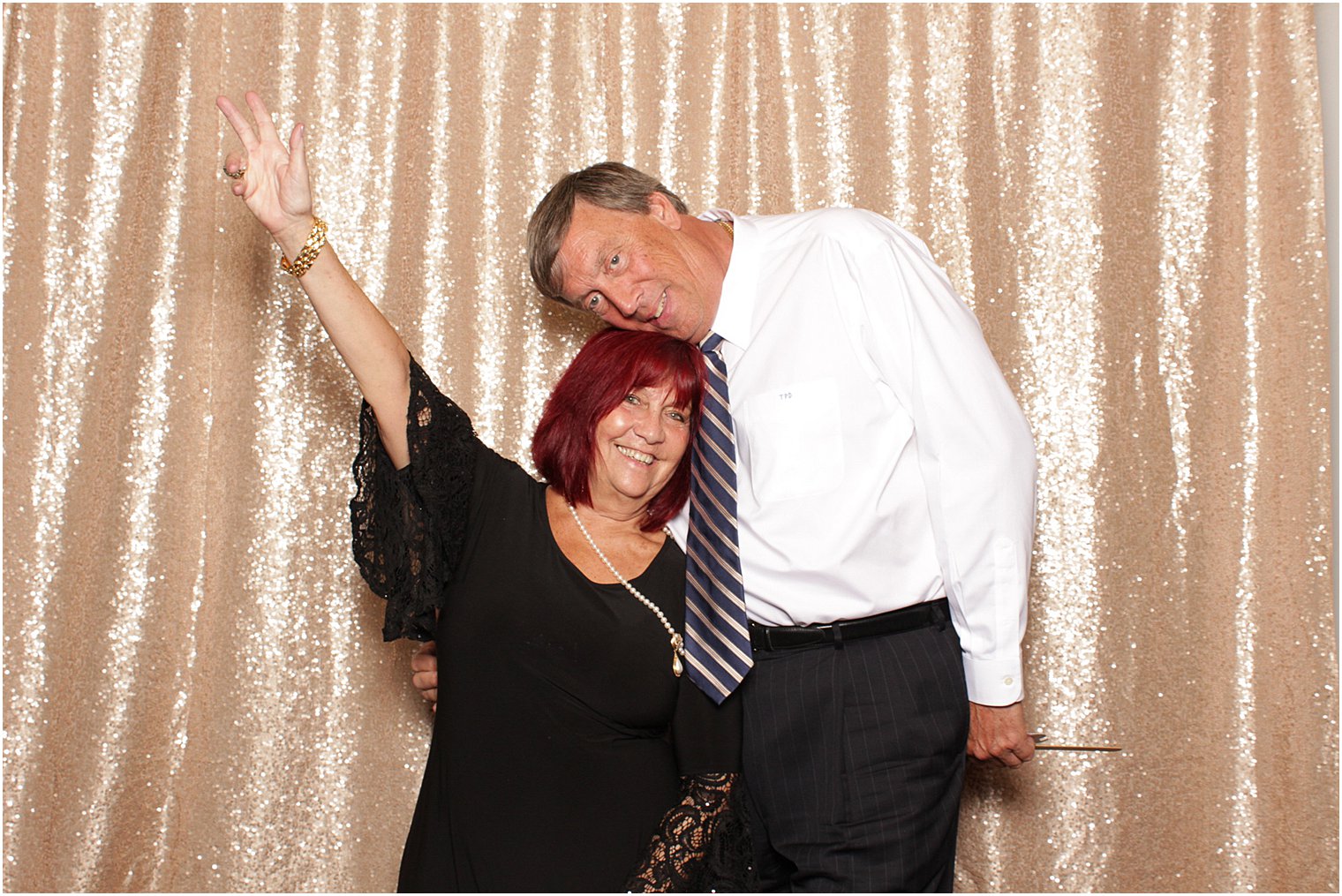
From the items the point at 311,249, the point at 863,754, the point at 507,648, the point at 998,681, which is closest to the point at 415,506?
the point at 507,648

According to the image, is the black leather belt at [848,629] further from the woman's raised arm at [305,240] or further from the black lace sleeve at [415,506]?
the woman's raised arm at [305,240]

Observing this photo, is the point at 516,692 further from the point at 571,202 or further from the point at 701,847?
the point at 571,202

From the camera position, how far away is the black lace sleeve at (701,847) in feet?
4.30

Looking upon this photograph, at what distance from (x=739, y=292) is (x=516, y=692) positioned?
0.56m

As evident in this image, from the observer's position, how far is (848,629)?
134 centimetres

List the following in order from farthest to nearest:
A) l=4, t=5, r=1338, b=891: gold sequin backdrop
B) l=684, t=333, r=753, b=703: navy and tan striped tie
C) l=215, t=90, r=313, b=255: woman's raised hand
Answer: l=4, t=5, r=1338, b=891: gold sequin backdrop → l=684, t=333, r=753, b=703: navy and tan striped tie → l=215, t=90, r=313, b=255: woman's raised hand

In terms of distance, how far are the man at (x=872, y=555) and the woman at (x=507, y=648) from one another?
9cm

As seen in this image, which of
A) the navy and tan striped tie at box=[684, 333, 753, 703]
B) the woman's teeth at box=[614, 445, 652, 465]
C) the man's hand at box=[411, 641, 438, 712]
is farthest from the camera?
the man's hand at box=[411, 641, 438, 712]

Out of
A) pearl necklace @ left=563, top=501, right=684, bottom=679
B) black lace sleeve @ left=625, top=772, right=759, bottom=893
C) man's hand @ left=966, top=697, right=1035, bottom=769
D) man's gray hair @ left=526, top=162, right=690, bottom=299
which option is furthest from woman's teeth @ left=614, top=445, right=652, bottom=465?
man's hand @ left=966, top=697, right=1035, bottom=769

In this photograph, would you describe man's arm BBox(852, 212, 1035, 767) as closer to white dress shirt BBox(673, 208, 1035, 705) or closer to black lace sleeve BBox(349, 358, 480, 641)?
white dress shirt BBox(673, 208, 1035, 705)

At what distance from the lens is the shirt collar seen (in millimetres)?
1433

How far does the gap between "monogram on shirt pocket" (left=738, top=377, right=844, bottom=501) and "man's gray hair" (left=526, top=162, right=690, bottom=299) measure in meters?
0.32

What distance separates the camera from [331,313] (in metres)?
1.25

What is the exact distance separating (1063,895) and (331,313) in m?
1.51
